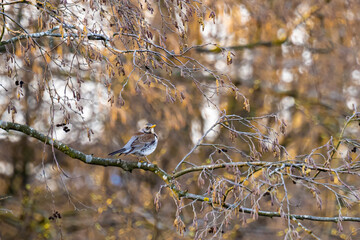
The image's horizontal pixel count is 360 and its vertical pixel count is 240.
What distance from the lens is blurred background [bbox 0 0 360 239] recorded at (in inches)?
390

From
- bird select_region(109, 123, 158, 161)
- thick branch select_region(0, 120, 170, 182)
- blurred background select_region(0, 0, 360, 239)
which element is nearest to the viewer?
thick branch select_region(0, 120, 170, 182)

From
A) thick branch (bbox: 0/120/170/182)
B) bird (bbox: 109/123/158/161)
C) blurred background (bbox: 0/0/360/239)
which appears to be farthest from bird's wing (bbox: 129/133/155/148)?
blurred background (bbox: 0/0/360/239)

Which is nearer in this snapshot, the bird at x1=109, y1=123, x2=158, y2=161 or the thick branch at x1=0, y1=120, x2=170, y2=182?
the thick branch at x1=0, y1=120, x2=170, y2=182

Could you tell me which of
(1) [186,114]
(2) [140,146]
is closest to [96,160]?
(2) [140,146]

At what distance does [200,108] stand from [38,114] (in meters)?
3.06

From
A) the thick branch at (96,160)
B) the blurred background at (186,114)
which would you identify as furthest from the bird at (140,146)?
the blurred background at (186,114)

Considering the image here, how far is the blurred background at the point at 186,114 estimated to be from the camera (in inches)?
390

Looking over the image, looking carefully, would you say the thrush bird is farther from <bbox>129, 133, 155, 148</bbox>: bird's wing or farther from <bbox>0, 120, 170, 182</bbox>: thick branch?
<bbox>0, 120, 170, 182</bbox>: thick branch

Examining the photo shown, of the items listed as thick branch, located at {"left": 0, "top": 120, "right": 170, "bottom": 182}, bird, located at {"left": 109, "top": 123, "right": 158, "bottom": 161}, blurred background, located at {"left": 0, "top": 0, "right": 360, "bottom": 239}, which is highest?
blurred background, located at {"left": 0, "top": 0, "right": 360, "bottom": 239}

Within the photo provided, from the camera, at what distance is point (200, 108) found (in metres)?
10.9

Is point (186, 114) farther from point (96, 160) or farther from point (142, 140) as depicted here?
point (96, 160)

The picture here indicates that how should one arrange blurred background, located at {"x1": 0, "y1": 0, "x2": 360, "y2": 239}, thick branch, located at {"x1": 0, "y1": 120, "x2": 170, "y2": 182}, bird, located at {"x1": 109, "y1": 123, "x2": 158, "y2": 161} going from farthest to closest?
blurred background, located at {"x1": 0, "y1": 0, "x2": 360, "y2": 239} → bird, located at {"x1": 109, "y1": 123, "x2": 158, "y2": 161} → thick branch, located at {"x1": 0, "y1": 120, "x2": 170, "y2": 182}

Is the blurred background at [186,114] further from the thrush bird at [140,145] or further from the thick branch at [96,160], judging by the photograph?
the thick branch at [96,160]

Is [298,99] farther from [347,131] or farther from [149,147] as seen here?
[149,147]
